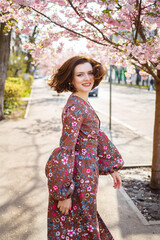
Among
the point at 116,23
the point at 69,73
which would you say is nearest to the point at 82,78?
the point at 69,73

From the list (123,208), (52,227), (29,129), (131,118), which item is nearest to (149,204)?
(123,208)

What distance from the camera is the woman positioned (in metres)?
1.92

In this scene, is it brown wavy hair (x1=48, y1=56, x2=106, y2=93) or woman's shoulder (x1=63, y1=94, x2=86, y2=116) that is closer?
woman's shoulder (x1=63, y1=94, x2=86, y2=116)

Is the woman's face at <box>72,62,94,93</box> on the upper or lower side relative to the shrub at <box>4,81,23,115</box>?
upper

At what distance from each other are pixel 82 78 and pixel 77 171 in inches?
29.4

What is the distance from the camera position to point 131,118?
11695 mm

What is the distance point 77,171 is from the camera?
6.63 ft

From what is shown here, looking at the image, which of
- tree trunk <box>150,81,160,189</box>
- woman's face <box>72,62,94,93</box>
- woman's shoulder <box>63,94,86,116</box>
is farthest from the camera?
tree trunk <box>150,81,160,189</box>

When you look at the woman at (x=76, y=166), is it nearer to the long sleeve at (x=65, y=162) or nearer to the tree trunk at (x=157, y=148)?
the long sleeve at (x=65, y=162)

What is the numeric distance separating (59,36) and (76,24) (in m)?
0.37

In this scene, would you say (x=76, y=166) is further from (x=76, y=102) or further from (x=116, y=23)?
(x=116, y=23)

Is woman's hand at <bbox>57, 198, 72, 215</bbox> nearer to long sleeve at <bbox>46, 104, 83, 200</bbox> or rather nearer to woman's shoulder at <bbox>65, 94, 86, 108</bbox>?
long sleeve at <bbox>46, 104, 83, 200</bbox>

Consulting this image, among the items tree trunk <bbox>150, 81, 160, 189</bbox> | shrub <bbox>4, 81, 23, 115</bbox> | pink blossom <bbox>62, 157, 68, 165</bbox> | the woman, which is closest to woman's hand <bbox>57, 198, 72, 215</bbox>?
the woman

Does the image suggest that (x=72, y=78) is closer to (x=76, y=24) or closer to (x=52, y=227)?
(x=52, y=227)
